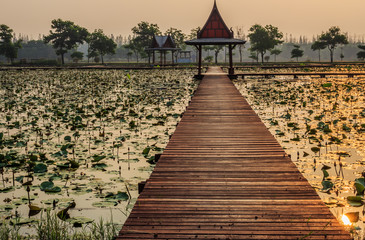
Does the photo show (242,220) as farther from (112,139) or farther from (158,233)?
(112,139)

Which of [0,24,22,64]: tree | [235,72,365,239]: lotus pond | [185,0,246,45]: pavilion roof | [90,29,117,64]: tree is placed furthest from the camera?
[90,29,117,64]: tree

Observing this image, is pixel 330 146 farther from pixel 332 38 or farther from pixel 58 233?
pixel 332 38

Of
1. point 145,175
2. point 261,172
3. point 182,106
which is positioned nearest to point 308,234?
point 261,172

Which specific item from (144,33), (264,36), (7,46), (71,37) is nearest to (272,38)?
(264,36)

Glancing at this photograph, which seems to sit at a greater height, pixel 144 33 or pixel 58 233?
pixel 144 33

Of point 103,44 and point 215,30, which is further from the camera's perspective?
point 103,44

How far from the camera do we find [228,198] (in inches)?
148

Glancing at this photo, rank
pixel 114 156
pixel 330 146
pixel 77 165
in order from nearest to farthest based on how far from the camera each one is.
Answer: pixel 77 165
pixel 114 156
pixel 330 146

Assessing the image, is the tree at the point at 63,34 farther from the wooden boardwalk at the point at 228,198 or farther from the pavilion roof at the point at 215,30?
the wooden boardwalk at the point at 228,198

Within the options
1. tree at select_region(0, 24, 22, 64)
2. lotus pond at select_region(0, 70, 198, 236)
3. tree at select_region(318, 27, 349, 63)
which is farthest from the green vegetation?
lotus pond at select_region(0, 70, 198, 236)

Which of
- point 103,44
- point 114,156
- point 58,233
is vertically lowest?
point 58,233

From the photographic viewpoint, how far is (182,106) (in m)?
12.7

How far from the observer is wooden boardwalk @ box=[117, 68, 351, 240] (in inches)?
120

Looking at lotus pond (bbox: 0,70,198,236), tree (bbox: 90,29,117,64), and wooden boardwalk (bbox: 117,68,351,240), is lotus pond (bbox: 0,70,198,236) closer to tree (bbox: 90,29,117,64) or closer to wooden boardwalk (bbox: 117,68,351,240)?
wooden boardwalk (bbox: 117,68,351,240)
